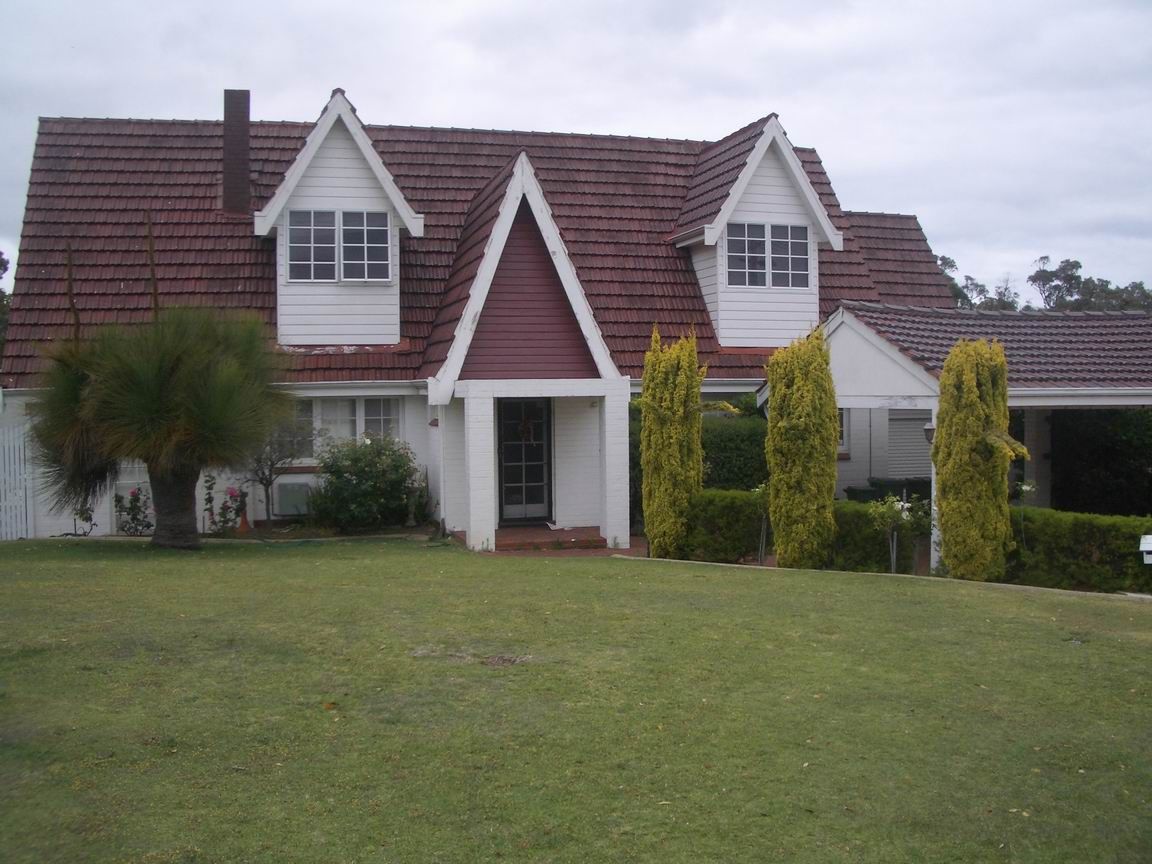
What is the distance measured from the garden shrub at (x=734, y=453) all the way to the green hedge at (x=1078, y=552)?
599 cm

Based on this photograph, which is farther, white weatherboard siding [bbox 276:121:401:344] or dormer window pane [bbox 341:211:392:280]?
dormer window pane [bbox 341:211:392:280]

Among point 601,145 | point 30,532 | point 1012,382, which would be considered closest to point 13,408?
point 30,532

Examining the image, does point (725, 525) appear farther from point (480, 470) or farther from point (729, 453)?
point (480, 470)

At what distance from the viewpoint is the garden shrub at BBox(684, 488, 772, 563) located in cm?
1537

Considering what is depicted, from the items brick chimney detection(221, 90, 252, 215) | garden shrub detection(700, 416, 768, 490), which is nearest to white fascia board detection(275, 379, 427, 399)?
brick chimney detection(221, 90, 252, 215)

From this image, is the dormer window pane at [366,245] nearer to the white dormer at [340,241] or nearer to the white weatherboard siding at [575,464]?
the white dormer at [340,241]

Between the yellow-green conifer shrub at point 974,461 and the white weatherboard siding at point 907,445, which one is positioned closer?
the yellow-green conifer shrub at point 974,461

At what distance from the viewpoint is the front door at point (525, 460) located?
65.8 feet

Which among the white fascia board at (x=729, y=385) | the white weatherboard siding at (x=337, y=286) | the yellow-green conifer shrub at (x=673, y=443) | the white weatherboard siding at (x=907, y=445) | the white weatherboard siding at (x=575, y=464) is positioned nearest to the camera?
the yellow-green conifer shrub at (x=673, y=443)

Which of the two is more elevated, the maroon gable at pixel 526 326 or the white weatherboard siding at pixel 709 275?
the white weatherboard siding at pixel 709 275

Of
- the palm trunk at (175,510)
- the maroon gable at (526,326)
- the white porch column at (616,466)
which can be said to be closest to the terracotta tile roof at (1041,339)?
the white porch column at (616,466)

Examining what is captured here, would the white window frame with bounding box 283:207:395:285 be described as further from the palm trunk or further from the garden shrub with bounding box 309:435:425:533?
the palm trunk

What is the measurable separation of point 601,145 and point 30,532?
12.9 m

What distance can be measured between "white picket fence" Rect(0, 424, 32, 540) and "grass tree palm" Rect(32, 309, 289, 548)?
355 centimetres
